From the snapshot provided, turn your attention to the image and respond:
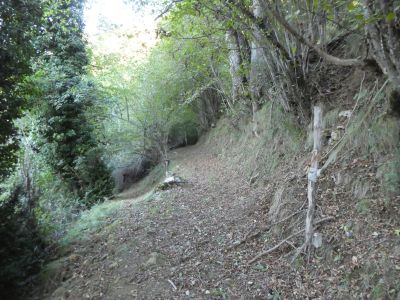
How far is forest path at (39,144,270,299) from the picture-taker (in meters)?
3.96

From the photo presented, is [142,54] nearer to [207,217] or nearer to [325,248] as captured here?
[207,217]

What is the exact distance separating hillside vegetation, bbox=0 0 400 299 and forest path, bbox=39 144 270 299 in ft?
0.08

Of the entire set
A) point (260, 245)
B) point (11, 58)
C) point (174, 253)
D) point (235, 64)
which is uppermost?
point (11, 58)

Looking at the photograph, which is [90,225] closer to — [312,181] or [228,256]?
[228,256]

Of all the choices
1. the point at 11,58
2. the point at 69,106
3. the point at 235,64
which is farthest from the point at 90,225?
the point at 235,64

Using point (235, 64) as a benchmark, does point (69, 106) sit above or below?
above

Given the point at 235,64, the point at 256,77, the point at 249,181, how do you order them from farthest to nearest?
the point at 235,64, the point at 256,77, the point at 249,181

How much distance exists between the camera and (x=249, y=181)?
7.17 m

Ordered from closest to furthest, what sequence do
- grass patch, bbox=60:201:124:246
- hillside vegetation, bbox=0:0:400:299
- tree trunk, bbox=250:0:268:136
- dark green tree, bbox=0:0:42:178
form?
hillside vegetation, bbox=0:0:400:299 → dark green tree, bbox=0:0:42:178 → grass patch, bbox=60:201:124:246 → tree trunk, bbox=250:0:268:136

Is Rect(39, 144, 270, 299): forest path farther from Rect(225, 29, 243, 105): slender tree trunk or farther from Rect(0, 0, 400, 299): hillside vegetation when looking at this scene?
Rect(225, 29, 243, 105): slender tree trunk

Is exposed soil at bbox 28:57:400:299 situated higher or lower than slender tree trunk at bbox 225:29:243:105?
lower

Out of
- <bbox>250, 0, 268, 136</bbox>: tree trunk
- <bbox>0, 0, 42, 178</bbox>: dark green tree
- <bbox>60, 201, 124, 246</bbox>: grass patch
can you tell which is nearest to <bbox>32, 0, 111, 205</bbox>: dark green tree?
<bbox>60, 201, 124, 246</bbox>: grass patch

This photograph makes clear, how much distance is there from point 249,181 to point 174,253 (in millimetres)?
2900

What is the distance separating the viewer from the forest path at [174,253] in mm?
3965
